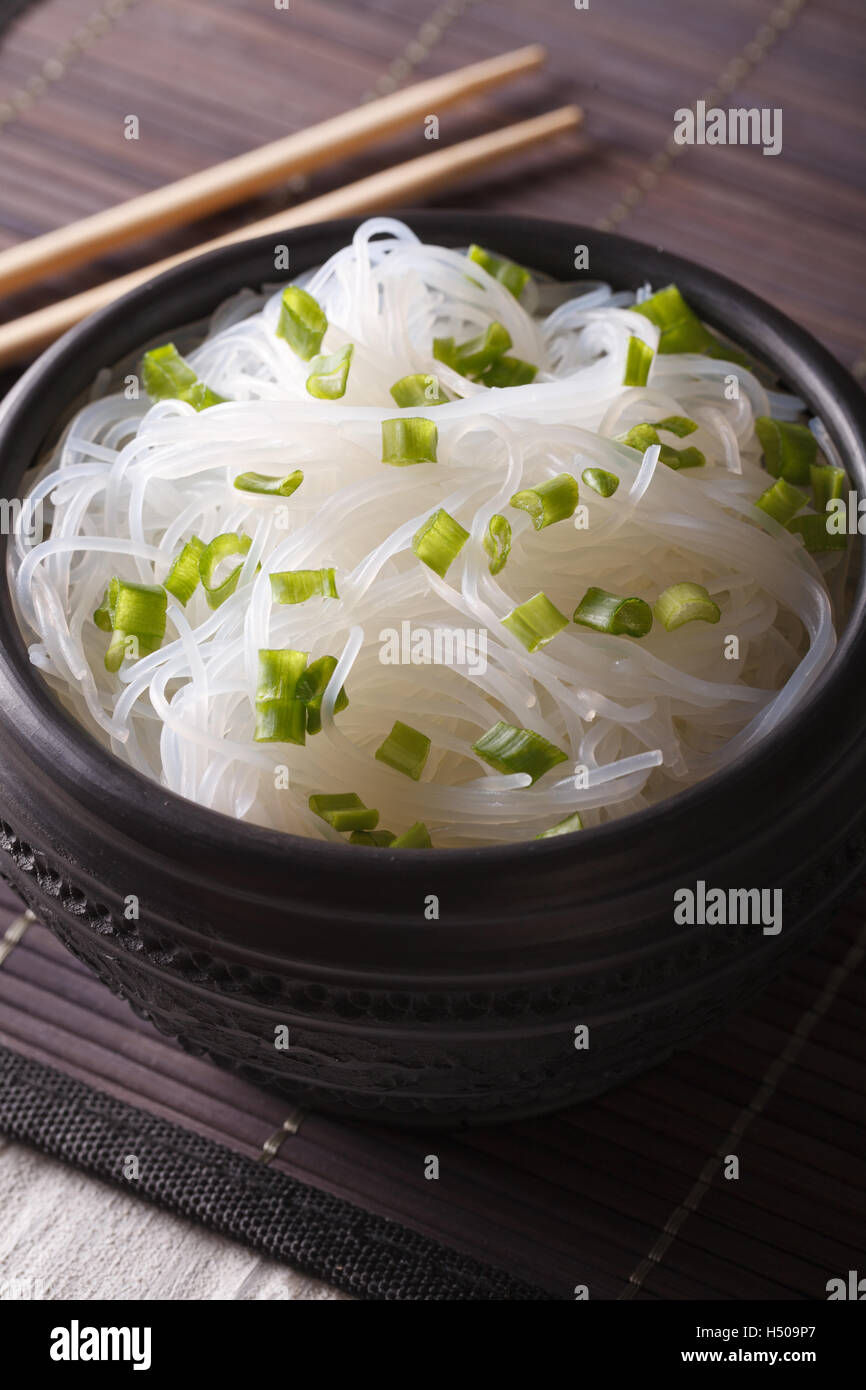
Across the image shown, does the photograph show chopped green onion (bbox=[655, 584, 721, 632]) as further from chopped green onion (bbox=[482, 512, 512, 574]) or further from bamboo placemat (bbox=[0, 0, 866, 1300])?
bamboo placemat (bbox=[0, 0, 866, 1300])

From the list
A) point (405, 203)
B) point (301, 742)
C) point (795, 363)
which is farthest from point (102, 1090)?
point (405, 203)

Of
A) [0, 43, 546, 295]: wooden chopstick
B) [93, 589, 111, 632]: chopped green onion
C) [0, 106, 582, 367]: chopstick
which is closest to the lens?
[93, 589, 111, 632]: chopped green onion

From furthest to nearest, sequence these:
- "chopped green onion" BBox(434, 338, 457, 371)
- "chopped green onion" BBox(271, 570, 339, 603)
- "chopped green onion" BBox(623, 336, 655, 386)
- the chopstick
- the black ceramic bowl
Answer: the chopstick < "chopped green onion" BBox(434, 338, 457, 371) < "chopped green onion" BBox(623, 336, 655, 386) < "chopped green onion" BBox(271, 570, 339, 603) < the black ceramic bowl

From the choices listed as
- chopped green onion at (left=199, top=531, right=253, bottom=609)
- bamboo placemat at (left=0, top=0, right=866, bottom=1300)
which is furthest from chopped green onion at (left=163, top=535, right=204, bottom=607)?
bamboo placemat at (left=0, top=0, right=866, bottom=1300)

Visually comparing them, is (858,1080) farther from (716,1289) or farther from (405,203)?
A: (405,203)

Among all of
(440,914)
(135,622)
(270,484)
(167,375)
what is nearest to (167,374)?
(167,375)

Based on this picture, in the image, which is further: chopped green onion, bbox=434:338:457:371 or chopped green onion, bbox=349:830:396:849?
chopped green onion, bbox=434:338:457:371
